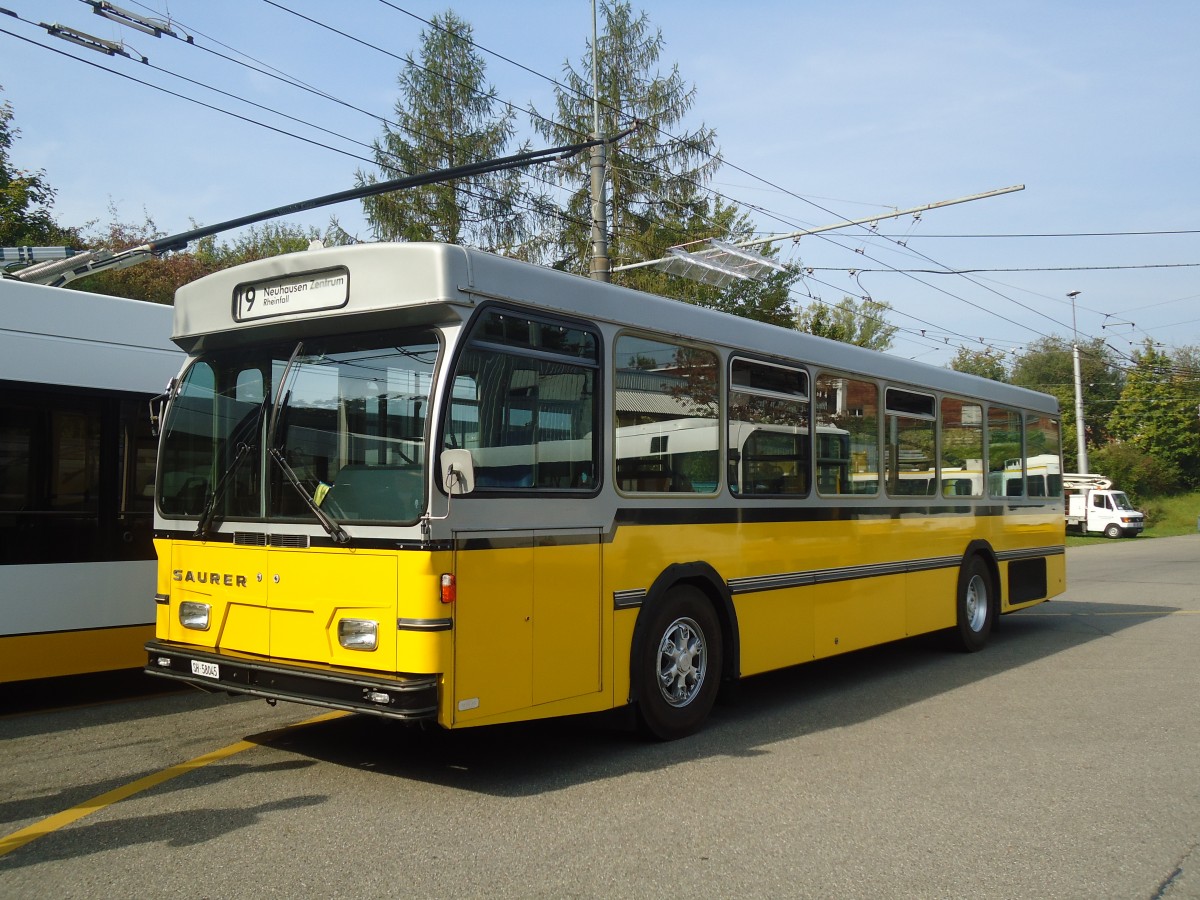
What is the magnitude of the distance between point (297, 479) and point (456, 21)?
26.8 m

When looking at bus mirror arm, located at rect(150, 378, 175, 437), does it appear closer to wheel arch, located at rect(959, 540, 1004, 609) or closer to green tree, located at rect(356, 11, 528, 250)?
wheel arch, located at rect(959, 540, 1004, 609)

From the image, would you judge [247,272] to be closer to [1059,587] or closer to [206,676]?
[206,676]

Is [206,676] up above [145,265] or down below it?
below

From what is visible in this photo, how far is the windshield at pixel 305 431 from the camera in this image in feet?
18.7

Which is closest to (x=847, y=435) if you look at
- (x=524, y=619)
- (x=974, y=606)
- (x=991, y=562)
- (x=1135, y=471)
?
(x=974, y=606)

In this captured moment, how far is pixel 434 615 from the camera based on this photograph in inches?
213

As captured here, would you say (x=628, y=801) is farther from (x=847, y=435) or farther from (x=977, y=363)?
(x=977, y=363)

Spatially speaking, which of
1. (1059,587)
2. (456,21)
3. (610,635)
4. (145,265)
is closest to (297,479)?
(610,635)

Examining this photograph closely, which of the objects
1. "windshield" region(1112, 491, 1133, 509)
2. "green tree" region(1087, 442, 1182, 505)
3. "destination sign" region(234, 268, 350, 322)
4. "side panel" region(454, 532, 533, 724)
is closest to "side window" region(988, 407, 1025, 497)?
"side panel" region(454, 532, 533, 724)

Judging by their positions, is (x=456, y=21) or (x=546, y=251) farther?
(x=456, y=21)

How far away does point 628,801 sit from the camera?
566 centimetres

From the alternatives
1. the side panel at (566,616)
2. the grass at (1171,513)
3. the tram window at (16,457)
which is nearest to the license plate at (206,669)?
the side panel at (566,616)

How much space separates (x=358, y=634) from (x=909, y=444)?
635 centimetres

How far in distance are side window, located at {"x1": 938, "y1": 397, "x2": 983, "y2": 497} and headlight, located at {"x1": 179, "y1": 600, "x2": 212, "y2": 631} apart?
7.35 metres
